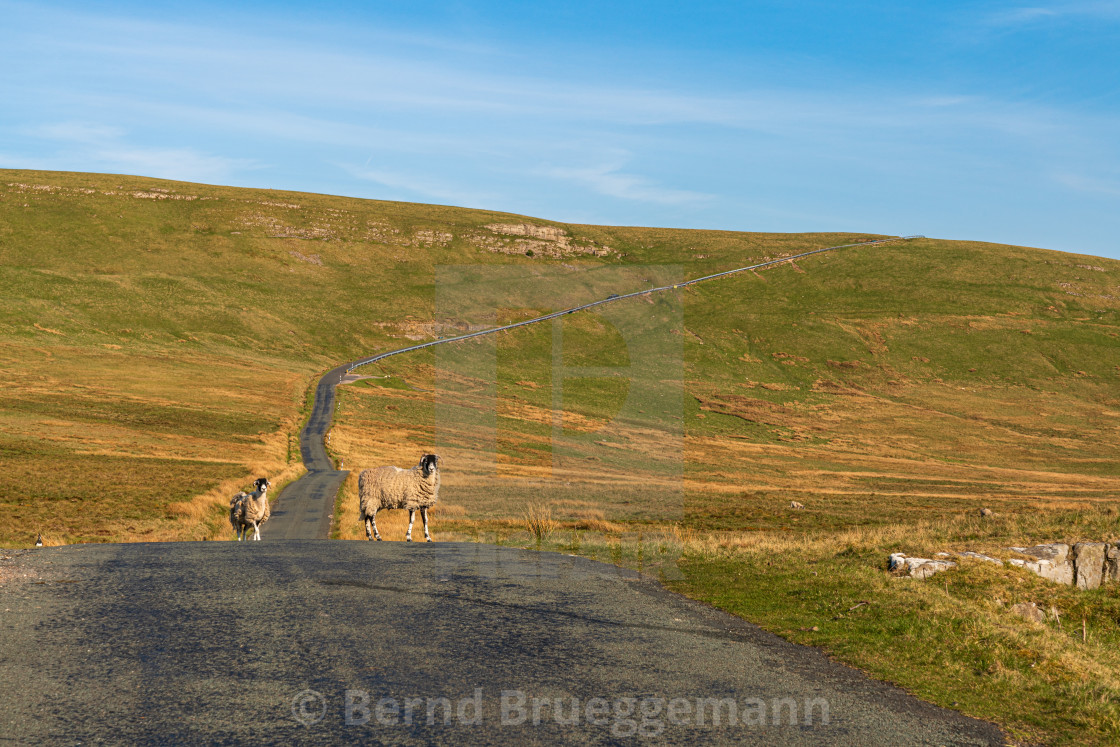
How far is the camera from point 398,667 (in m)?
10.8

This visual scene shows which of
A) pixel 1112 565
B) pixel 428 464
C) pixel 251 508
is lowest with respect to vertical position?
pixel 251 508

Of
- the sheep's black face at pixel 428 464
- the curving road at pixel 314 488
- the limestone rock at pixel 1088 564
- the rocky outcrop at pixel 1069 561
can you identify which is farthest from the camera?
the curving road at pixel 314 488

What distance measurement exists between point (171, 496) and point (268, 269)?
463 feet

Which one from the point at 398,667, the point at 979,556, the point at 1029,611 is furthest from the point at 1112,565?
the point at 398,667

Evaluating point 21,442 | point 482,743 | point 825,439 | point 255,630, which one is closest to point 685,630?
point 482,743

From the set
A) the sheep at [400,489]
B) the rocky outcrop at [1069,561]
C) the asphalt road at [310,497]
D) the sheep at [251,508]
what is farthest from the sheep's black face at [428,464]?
the rocky outcrop at [1069,561]

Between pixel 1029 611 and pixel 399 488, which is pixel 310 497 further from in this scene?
pixel 1029 611

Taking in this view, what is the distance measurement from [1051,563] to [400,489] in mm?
19645

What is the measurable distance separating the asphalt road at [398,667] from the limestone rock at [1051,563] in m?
11.4

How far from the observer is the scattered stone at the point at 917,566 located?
19625mm

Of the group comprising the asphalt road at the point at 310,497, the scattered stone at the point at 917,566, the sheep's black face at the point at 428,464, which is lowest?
the asphalt road at the point at 310,497

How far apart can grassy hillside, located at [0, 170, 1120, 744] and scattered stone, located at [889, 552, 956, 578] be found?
28.8 inches

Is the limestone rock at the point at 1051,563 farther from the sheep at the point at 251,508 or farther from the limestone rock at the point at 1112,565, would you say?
the sheep at the point at 251,508

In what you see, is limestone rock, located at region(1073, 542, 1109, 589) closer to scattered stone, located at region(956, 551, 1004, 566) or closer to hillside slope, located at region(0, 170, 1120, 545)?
scattered stone, located at region(956, 551, 1004, 566)
